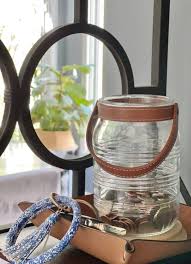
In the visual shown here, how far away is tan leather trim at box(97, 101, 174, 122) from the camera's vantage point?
491mm

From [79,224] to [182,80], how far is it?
1.17 feet

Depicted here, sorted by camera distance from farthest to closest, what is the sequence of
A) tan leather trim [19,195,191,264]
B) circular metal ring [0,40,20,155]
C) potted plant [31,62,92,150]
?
potted plant [31,62,92,150] → circular metal ring [0,40,20,155] → tan leather trim [19,195,191,264]

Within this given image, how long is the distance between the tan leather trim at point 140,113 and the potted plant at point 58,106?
0.75 ft

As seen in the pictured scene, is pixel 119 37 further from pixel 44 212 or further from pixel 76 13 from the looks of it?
pixel 44 212

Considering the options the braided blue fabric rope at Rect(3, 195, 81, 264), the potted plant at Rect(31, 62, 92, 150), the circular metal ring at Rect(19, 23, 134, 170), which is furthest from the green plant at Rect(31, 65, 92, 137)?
the braided blue fabric rope at Rect(3, 195, 81, 264)

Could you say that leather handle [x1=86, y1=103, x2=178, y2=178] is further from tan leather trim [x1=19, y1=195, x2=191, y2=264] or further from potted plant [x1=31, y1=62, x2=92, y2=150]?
potted plant [x1=31, y1=62, x2=92, y2=150]

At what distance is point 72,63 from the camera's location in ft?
3.03

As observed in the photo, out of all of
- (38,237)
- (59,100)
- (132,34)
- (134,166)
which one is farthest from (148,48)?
(38,237)

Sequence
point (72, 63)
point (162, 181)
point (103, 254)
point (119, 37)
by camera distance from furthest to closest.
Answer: point (72, 63)
point (119, 37)
point (162, 181)
point (103, 254)

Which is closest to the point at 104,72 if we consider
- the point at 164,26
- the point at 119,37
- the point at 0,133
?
the point at 119,37

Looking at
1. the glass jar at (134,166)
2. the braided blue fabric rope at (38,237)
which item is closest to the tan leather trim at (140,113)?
the glass jar at (134,166)

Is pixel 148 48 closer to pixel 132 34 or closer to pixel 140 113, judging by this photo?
pixel 132 34

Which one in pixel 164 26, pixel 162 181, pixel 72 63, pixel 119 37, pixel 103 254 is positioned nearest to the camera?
pixel 103 254

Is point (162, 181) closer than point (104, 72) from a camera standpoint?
Yes
